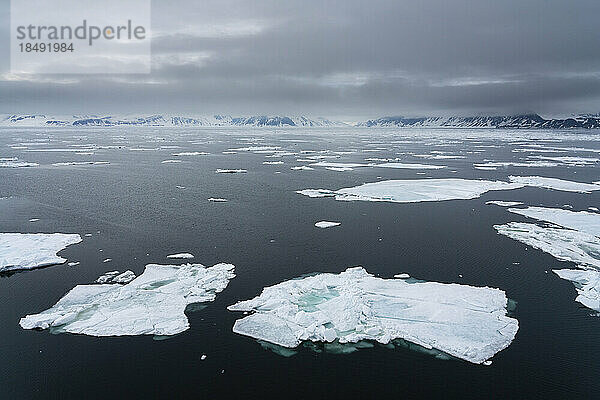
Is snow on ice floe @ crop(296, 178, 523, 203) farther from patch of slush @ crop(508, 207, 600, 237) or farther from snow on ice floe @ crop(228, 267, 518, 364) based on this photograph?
snow on ice floe @ crop(228, 267, 518, 364)

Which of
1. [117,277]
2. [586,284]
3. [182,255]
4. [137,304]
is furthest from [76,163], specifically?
[586,284]

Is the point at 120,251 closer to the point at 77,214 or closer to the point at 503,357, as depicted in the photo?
the point at 77,214

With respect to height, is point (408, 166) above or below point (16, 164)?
above

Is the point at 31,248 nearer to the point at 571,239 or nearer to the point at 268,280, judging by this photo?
the point at 268,280

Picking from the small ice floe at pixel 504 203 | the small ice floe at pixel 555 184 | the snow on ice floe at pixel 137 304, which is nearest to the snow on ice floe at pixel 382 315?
the snow on ice floe at pixel 137 304

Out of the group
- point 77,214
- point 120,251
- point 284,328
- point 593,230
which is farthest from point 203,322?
point 593,230

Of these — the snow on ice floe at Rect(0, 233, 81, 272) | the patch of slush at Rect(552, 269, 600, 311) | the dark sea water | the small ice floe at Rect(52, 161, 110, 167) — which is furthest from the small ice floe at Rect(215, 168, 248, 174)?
the patch of slush at Rect(552, 269, 600, 311)
